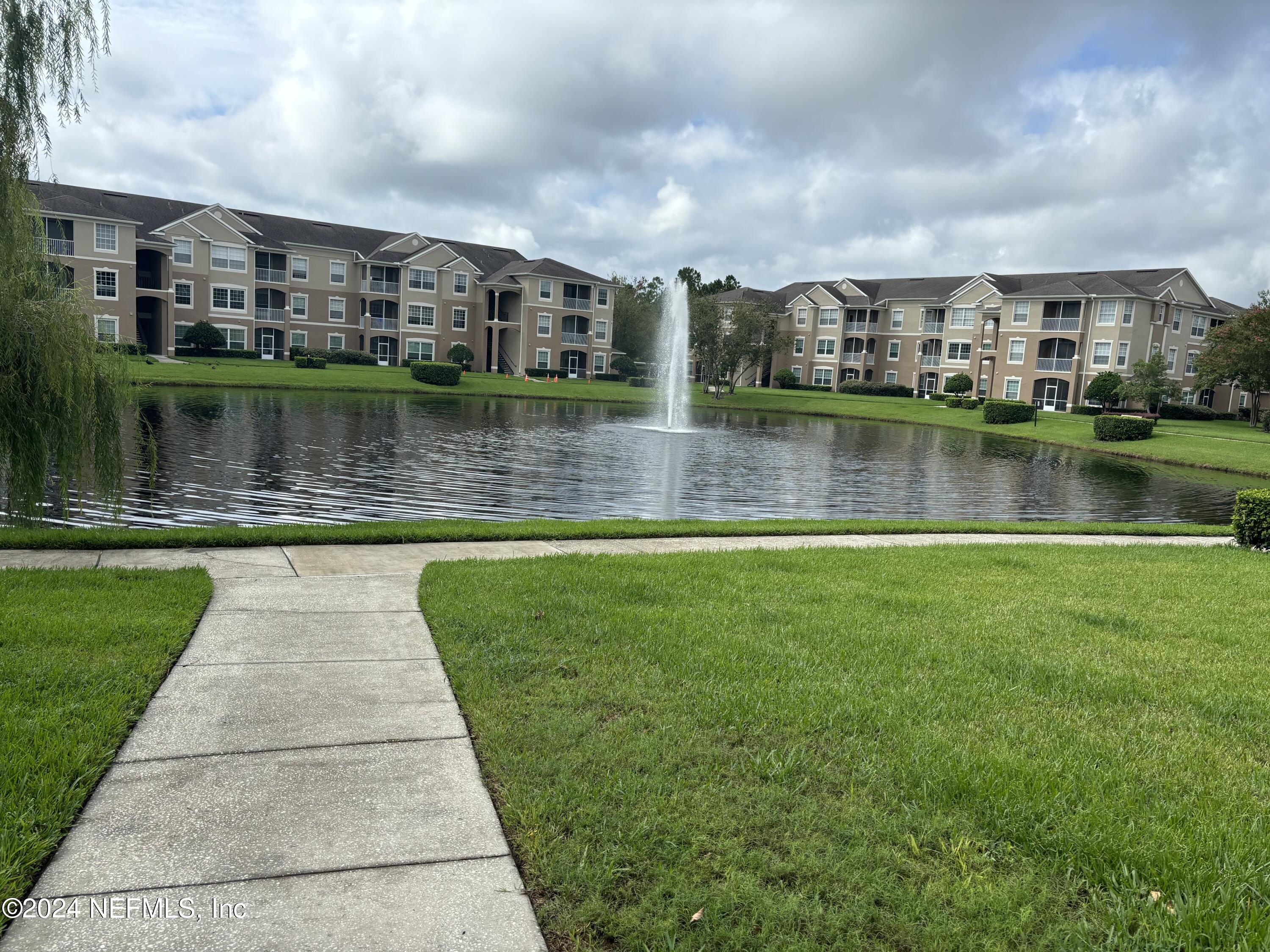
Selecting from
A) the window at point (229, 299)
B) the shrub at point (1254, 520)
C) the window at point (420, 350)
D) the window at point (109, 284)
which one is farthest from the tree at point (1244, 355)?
the window at point (109, 284)

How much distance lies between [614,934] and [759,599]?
5.12 m

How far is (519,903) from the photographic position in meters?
3.69

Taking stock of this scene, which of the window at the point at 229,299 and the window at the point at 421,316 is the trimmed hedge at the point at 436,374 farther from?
the window at the point at 229,299

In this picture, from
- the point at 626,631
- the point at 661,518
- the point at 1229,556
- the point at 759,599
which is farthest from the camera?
the point at 661,518

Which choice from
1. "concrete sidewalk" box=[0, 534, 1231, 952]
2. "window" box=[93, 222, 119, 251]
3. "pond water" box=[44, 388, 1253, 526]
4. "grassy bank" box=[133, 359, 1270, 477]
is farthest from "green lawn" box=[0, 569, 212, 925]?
"window" box=[93, 222, 119, 251]

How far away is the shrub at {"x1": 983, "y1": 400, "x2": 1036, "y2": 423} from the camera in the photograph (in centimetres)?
5194

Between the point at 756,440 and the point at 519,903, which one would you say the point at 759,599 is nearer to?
the point at 519,903

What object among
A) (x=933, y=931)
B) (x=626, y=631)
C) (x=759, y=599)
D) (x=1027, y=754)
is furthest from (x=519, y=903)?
(x=759, y=599)

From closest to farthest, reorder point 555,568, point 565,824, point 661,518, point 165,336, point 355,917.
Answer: point 355,917 < point 565,824 < point 555,568 < point 661,518 < point 165,336

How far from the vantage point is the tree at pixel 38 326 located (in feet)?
31.8

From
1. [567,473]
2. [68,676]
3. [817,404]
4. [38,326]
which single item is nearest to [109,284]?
[817,404]

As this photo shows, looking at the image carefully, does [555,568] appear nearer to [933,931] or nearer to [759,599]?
[759,599]

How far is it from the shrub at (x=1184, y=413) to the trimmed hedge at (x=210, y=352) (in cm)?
6273

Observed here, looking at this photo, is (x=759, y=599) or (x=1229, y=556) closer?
(x=759, y=599)
